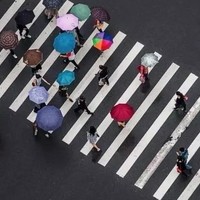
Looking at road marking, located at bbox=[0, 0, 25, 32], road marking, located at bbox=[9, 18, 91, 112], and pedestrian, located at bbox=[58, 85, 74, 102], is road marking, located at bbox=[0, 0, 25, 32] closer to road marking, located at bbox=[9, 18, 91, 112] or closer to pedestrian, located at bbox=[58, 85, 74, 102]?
road marking, located at bbox=[9, 18, 91, 112]

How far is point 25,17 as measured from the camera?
44562 millimetres

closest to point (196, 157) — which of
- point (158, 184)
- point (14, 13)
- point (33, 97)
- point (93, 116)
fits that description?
point (158, 184)

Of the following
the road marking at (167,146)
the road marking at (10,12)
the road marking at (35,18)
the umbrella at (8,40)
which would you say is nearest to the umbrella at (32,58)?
the umbrella at (8,40)

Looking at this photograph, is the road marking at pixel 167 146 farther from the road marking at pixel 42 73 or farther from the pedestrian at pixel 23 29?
the pedestrian at pixel 23 29

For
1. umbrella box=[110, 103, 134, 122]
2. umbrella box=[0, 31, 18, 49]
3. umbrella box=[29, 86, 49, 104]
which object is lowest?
umbrella box=[29, 86, 49, 104]

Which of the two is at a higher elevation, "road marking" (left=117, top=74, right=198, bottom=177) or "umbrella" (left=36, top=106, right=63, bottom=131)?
"road marking" (left=117, top=74, right=198, bottom=177)

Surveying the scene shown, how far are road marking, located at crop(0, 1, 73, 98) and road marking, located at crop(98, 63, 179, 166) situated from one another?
18.9 feet

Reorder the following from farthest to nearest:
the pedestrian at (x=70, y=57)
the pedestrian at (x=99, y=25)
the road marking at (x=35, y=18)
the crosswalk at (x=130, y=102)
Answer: the road marking at (x=35, y=18), the pedestrian at (x=99, y=25), the pedestrian at (x=70, y=57), the crosswalk at (x=130, y=102)

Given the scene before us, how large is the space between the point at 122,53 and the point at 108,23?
169 cm

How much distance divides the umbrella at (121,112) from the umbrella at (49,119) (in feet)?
7.95

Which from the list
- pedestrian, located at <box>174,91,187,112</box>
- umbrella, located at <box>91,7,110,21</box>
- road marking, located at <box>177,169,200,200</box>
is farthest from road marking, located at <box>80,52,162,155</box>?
road marking, located at <box>177,169,200,200</box>

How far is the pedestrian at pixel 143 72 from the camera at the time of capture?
144 ft

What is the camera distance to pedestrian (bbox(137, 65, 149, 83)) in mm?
43969

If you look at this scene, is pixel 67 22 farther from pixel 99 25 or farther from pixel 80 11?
pixel 99 25
